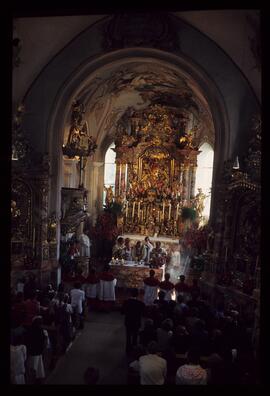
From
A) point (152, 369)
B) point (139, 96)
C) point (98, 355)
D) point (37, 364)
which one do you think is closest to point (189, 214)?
point (139, 96)

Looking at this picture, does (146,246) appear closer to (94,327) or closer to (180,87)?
(94,327)

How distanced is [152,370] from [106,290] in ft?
19.3

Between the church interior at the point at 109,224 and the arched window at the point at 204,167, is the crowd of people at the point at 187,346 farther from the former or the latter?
the arched window at the point at 204,167

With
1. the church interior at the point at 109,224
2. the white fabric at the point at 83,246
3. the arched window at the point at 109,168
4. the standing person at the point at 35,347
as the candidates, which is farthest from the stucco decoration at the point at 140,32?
the arched window at the point at 109,168

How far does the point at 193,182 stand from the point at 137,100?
15.9ft

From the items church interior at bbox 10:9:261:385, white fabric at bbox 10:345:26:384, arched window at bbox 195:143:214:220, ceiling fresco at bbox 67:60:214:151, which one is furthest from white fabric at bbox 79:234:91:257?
white fabric at bbox 10:345:26:384

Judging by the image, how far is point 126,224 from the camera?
19.5 m

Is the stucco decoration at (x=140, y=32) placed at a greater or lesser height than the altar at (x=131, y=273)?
greater

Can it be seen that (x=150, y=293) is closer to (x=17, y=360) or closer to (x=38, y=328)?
(x=38, y=328)

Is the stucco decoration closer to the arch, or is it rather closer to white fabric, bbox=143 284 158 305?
the arch

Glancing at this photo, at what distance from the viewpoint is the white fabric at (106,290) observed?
11.6 meters

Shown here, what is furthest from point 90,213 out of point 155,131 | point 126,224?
point 155,131

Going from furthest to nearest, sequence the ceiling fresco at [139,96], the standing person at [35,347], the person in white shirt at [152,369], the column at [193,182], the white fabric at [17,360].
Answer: the column at [193,182] < the ceiling fresco at [139,96] < the standing person at [35,347] < the white fabric at [17,360] < the person in white shirt at [152,369]

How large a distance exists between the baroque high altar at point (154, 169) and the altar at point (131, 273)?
5.63 m
